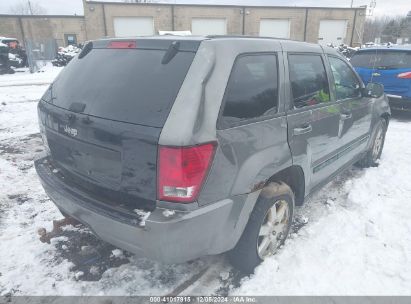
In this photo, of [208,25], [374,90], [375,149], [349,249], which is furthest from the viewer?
[208,25]

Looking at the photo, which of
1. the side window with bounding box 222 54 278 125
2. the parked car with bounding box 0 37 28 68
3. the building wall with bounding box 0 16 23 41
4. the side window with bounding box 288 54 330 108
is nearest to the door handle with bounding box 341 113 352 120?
the side window with bounding box 288 54 330 108

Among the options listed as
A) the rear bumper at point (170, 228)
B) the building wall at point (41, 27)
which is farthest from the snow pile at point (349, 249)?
the building wall at point (41, 27)

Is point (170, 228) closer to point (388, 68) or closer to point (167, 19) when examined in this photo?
point (388, 68)

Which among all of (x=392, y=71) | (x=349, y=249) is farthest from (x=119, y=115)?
(x=392, y=71)

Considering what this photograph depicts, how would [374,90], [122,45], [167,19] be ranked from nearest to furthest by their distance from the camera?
[122,45] → [374,90] → [167,19]

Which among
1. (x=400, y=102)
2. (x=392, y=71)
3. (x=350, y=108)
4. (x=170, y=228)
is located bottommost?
(x=400, y=102)

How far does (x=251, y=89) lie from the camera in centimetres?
242

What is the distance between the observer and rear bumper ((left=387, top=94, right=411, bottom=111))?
7.73 m

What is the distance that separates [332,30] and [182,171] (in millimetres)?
40956

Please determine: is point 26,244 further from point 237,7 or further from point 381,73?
point 237,7

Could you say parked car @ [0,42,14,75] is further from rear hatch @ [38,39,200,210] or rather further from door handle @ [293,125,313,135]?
door handle @ [293,125,313,135]

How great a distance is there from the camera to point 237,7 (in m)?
35.5

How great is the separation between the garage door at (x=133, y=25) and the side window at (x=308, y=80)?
3318 centimetres

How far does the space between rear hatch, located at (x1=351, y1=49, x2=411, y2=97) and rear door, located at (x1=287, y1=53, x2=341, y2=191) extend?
5.05m
